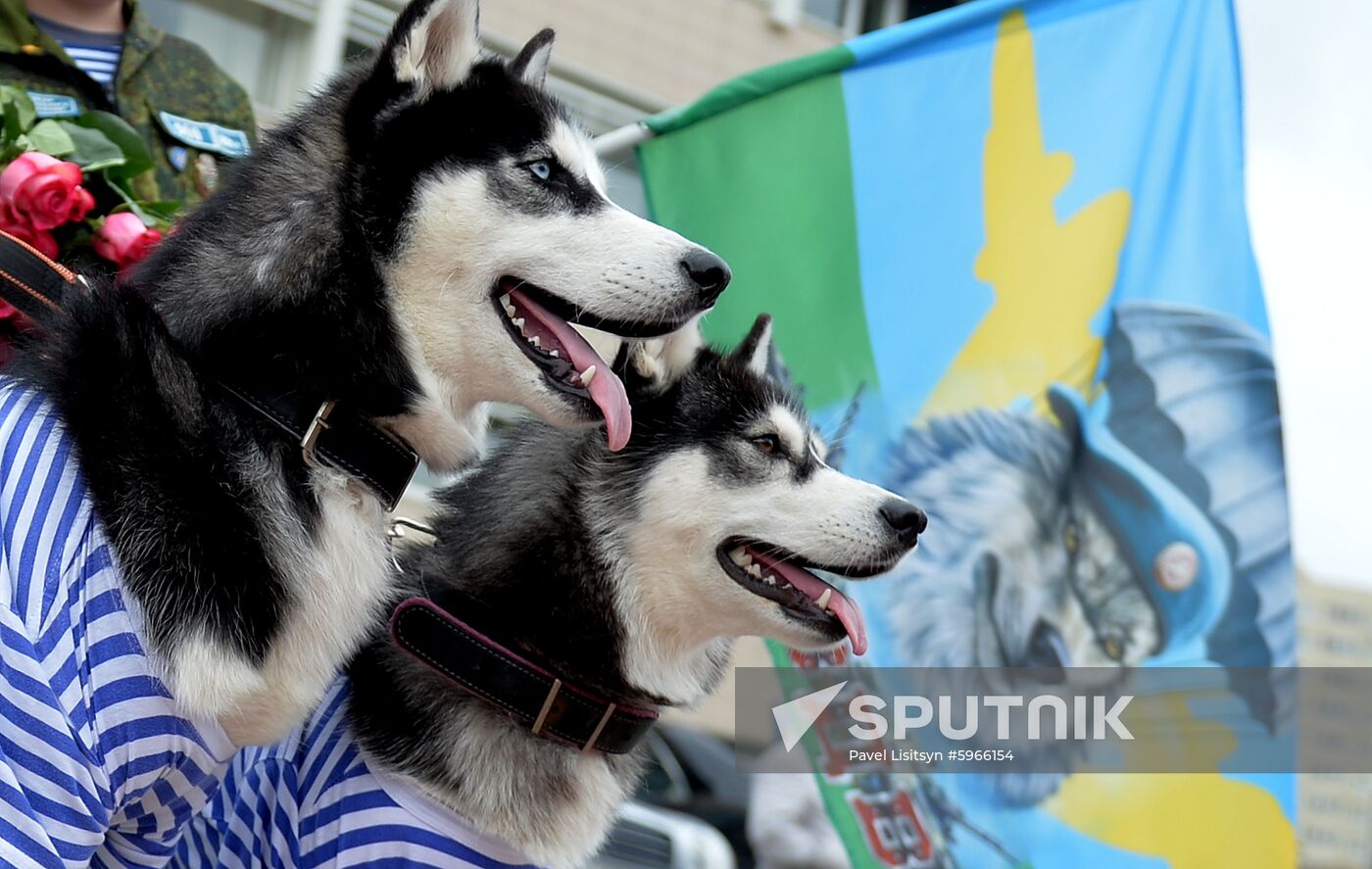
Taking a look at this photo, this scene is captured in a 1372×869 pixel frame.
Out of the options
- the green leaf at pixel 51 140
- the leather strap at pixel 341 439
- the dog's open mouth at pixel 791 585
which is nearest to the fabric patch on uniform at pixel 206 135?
the green leaf at pixel 51 140

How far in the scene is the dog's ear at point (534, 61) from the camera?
2678 millimetres

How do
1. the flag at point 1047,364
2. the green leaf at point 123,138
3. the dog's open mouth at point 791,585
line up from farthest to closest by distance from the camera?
the flag at point 1047,364 < the dog's open mouth at point 791,585 < the green leaf at point 123,138

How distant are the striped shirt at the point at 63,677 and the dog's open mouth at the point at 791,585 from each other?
1.28 m

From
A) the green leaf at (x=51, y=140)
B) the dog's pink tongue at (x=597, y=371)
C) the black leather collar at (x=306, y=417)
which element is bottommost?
the green leaf at (x=51, y=140)

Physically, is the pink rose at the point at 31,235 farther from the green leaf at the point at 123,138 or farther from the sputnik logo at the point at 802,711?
the sputnik logo at the point at 802,711

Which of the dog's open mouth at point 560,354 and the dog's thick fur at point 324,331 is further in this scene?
the dog's open mouth at point 560,354

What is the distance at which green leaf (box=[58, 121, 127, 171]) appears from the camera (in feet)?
9.48

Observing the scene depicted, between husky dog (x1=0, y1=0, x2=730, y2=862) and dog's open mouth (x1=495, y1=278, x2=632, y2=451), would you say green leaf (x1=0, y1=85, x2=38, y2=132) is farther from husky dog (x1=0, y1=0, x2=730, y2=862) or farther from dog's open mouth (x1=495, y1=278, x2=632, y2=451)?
dog's open mouth (x1=495, y1=278, x2=632, y2=451)

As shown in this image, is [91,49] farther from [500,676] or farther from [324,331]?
[500,676]

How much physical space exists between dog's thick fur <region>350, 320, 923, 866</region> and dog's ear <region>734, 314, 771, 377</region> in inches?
4.8

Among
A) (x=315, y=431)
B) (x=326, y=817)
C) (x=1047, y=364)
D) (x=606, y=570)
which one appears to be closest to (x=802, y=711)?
(x=1047, y=364)

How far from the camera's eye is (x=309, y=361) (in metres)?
2.22

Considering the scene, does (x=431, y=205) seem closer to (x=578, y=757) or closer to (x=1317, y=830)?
(x=578, y=757)

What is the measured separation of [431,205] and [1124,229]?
237 centimetres
